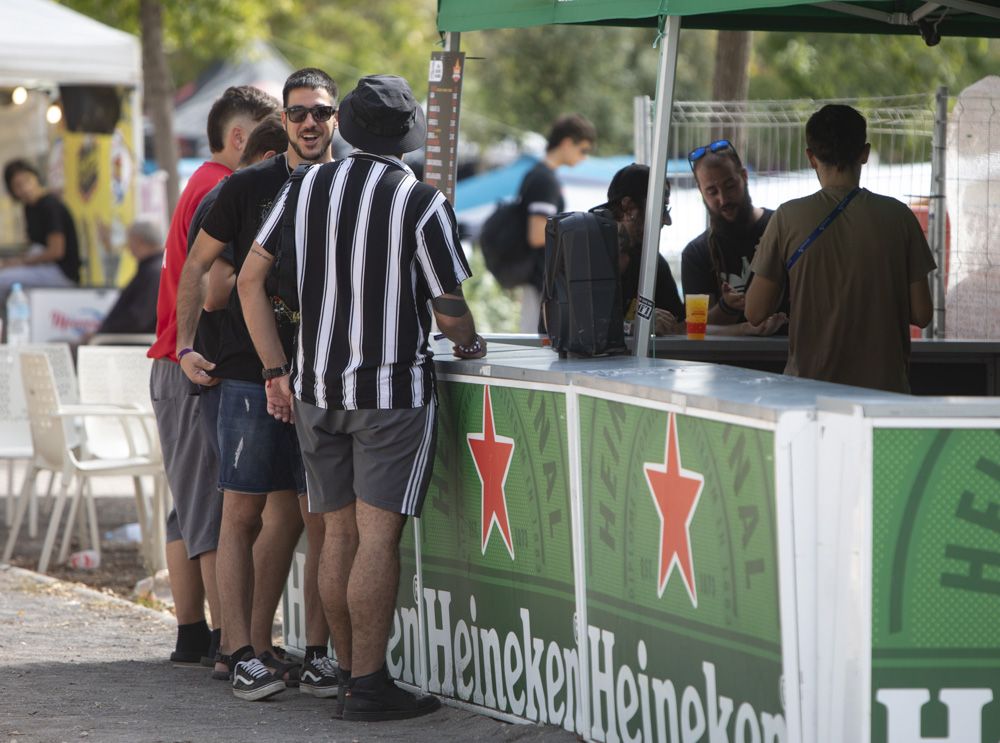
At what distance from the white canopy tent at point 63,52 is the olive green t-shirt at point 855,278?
782cm

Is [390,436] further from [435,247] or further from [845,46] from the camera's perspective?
[845,46]

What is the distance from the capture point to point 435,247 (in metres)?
4.58

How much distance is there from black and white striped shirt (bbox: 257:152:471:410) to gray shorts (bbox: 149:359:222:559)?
1.06 metres

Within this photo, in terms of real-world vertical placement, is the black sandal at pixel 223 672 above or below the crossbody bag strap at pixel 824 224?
below

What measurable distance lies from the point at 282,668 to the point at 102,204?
31.6 feet

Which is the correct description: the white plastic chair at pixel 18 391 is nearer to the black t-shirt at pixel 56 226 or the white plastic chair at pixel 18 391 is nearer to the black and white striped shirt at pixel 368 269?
the black and white striped shirt at pixel 368 269

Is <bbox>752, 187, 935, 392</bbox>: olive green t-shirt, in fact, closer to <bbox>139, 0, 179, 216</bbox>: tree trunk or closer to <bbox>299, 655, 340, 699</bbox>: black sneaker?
<bbox>299, 655, 340, 699</bbox>: black sneaker

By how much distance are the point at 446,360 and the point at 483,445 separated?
343mm

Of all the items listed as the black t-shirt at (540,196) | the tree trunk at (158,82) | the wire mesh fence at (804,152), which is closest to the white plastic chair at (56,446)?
the black t-shirt at (540,196)

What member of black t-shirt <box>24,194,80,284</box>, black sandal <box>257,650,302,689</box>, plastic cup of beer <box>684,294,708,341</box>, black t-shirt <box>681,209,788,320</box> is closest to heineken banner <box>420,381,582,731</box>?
black sandal <box>257,650,302,689</box>

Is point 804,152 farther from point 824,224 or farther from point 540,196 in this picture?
point 824,224

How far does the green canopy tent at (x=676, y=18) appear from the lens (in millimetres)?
4959

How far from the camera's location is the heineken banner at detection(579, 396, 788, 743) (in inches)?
141

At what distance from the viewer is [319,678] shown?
5262mm
